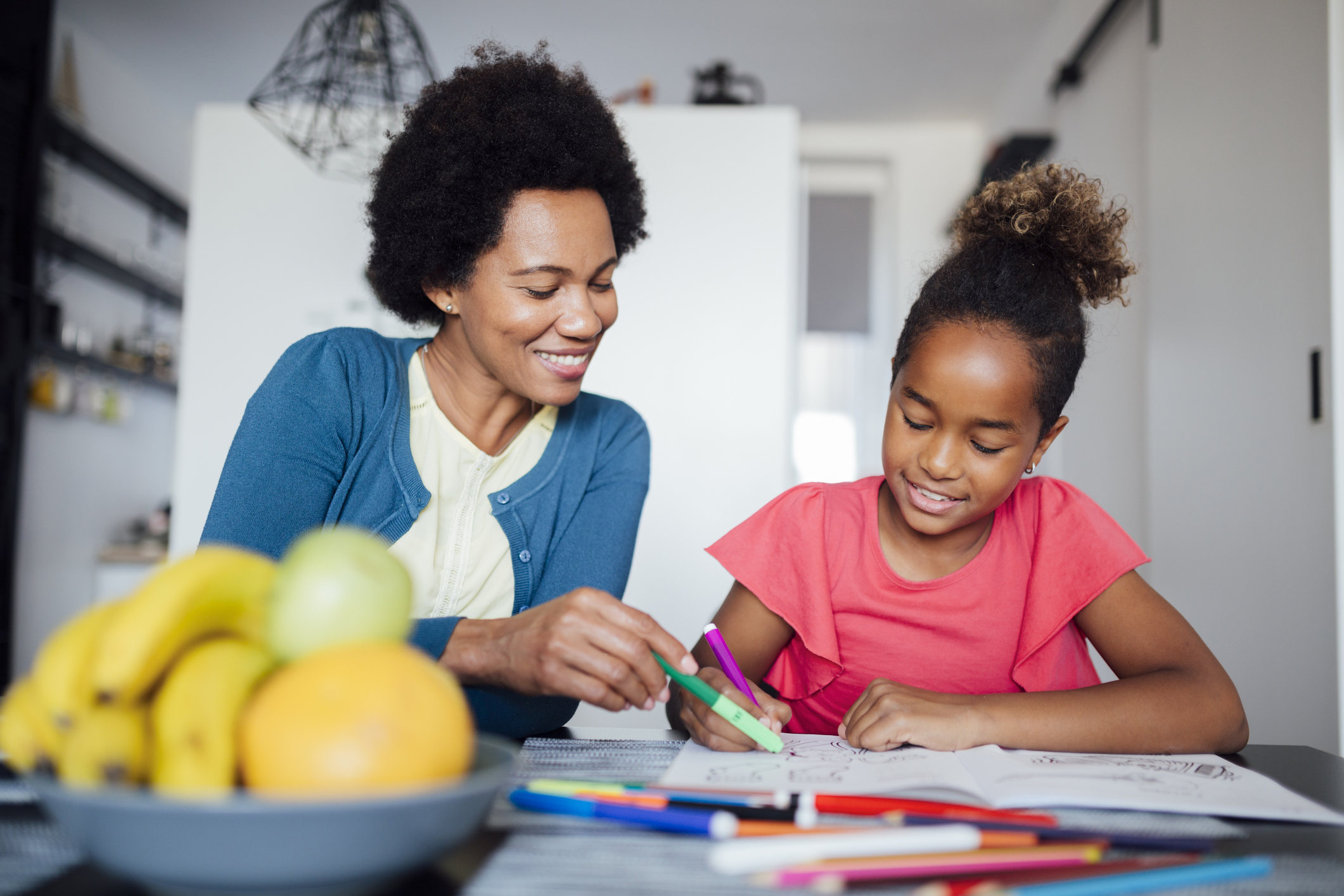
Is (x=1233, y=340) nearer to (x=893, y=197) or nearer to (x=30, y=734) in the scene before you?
(x=30, y=734)

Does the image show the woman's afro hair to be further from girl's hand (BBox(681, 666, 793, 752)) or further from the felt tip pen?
the felt tip pen

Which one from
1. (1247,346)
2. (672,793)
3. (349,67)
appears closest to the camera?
(672,793)

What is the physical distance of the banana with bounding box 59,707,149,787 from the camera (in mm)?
396

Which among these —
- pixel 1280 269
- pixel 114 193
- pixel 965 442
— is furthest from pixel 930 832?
pixel 114 193

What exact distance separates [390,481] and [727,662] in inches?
19.9

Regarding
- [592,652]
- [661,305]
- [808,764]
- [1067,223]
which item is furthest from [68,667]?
[661,305]

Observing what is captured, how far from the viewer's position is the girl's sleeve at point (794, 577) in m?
1.14

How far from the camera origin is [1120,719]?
0.84 metres

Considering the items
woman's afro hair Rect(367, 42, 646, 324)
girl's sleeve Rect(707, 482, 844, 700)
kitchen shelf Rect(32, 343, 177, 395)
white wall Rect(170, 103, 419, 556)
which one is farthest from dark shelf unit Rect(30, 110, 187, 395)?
girl's sleeve Rect(707, 482, 844, 700)

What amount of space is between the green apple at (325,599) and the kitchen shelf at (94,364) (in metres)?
3.43

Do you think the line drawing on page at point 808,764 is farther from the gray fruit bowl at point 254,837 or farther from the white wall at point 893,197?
the white wall at point 893,197

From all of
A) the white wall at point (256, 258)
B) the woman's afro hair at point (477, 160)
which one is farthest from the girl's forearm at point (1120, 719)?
the white wall at point (256, 258)

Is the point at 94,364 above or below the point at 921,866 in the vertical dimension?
above

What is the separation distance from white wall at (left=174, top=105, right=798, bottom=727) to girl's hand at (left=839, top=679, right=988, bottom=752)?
5.39 ft
